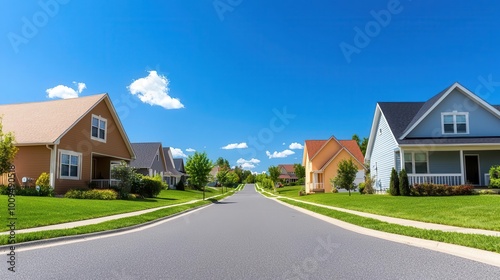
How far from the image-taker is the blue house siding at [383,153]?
90.1ft

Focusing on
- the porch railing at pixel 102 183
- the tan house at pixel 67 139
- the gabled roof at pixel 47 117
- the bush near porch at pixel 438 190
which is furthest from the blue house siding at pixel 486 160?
the gabled roof at pixel 47 117

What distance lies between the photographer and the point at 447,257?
722cm

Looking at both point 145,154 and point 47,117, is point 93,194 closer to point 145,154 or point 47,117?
point 47,117

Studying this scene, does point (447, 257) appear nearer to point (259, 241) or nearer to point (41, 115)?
point (259, 241)

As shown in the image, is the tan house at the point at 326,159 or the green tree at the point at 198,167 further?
the tan house at the point at 326,159

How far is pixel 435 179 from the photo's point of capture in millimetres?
24734

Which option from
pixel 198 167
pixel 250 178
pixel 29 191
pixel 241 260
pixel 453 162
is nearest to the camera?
pixel 241 260

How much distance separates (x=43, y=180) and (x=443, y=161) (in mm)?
25989

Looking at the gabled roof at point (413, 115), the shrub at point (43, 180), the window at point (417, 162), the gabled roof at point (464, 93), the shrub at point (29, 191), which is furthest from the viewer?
the window at point (417, 162)

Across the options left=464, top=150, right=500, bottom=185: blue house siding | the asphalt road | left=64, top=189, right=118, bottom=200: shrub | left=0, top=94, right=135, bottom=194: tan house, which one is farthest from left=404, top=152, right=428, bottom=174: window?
left=0, top=94, right=135, bottom=194: tan house

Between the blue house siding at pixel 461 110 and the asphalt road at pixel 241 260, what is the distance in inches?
730

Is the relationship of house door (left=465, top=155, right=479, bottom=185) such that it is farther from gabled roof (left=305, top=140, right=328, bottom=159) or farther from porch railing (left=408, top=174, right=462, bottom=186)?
gabled roof (left=305, top=140, right=328, bottom=159)

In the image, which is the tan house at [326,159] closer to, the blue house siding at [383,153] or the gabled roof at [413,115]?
the blue house siding at [383,153]

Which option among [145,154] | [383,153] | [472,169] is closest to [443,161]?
[472,169]
